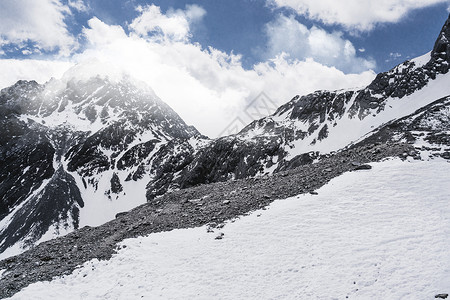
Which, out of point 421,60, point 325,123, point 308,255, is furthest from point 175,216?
point 421,60

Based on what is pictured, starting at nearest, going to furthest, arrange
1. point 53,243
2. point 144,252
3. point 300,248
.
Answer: point 300,248, point 144,252, point 53,243

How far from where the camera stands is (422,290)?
10.5 meters

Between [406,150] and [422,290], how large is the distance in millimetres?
17292

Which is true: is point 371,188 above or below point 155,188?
below

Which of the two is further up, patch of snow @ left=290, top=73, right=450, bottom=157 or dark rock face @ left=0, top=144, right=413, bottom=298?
patch of snow @ left=290, top=73, right=450, bottom=157

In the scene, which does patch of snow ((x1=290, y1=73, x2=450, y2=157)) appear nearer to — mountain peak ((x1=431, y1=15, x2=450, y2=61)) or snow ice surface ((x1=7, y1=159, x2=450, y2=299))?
mountain peak ((x1=431, y1=15, x2=450, y2=61))

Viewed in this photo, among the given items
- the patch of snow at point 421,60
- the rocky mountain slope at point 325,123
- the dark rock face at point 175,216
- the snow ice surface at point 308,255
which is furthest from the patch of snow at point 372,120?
the snow ice surface at point 308,255

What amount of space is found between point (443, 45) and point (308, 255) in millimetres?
158549

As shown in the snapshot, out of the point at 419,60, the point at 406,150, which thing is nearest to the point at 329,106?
the point at 419,60

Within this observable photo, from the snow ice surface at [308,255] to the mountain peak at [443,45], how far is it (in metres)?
142

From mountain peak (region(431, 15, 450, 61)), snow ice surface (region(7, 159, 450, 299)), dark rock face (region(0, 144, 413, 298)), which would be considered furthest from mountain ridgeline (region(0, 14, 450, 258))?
snow ice surface (region(7, 159, 450, 299))

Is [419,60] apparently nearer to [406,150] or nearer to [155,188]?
[406,150]

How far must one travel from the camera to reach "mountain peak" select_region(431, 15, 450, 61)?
12351 centimetres

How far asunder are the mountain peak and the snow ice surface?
142 metres
